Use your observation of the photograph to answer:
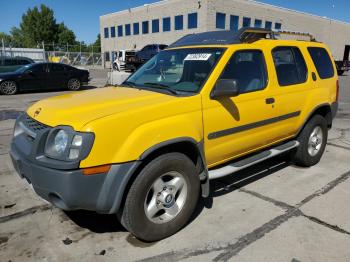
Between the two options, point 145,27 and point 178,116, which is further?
point 145,27

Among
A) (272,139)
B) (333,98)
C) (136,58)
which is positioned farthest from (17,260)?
(136,58)

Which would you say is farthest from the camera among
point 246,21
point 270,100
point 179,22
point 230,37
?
point 246,21

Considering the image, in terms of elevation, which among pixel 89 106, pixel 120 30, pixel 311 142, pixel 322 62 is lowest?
pixel 311 142

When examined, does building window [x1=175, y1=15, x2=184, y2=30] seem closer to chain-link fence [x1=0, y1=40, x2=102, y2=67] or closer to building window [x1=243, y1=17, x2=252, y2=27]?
building window [x1=243, y1=17, x2=252, y2=27]

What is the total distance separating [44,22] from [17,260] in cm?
7914

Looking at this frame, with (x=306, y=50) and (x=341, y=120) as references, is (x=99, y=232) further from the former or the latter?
(x=341, y=120)

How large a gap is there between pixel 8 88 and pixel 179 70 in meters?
12.5

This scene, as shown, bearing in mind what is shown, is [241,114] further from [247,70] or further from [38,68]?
[38,68]

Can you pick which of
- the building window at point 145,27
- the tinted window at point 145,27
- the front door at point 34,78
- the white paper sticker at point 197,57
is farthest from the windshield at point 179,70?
the tinted window at point 145,27

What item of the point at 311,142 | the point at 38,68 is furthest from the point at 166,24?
the point at 311,142

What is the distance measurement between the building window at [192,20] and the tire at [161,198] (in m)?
36.9

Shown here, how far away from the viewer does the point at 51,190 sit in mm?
2863

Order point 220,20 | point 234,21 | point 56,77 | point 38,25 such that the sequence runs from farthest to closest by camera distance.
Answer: point 38,25 → point 234,21 → point 220,20 → point 56,77

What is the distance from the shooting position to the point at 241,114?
392 cm
